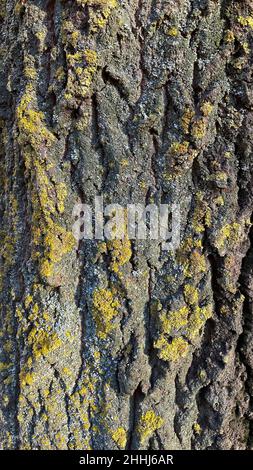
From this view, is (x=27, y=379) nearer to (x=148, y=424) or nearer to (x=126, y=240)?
(x=148, y=424)

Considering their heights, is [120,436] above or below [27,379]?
below

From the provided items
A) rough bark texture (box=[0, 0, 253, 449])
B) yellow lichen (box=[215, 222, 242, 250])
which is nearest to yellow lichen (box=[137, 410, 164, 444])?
rough bark texture (box=[0, 0, 253, 449])

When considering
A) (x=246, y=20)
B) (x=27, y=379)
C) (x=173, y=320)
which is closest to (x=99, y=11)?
(x=246, y=20)

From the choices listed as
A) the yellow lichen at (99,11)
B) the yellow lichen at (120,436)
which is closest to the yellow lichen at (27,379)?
the yellow lichen at (120,436)

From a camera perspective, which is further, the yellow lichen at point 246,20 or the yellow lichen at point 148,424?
the yellow lichen at point 148,424

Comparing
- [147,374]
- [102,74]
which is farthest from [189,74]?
[147,374]

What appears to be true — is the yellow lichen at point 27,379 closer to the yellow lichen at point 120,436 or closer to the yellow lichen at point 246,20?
the yellow lichen at point 120,436

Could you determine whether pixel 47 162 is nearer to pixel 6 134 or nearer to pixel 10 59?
pixel 6 134

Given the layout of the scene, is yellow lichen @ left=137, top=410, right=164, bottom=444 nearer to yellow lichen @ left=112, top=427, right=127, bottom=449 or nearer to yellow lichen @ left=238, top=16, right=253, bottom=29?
yellow lichen @ left=112, top=427, right=127, bottom=449
